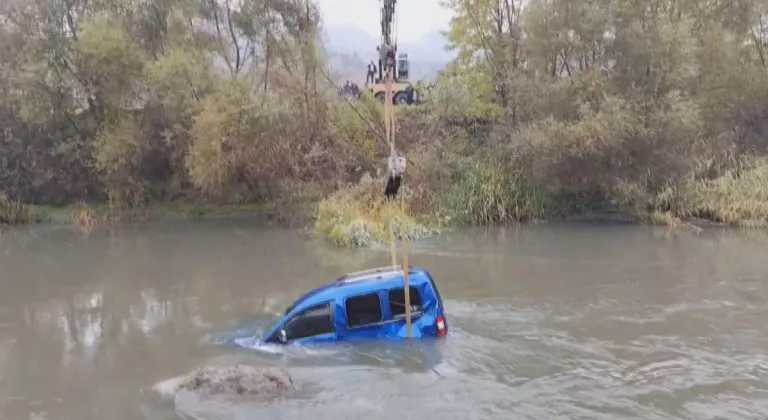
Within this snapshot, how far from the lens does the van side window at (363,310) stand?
1244cm

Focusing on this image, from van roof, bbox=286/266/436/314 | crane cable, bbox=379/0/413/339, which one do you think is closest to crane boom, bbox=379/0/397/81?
crane cable, bbox=379/0/413/339

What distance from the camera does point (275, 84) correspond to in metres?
29.1

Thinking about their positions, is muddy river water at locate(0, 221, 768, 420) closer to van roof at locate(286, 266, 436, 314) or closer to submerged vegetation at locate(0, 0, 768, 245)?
van roof at locate(286, 266, 436, 314)

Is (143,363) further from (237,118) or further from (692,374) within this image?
(237,118)

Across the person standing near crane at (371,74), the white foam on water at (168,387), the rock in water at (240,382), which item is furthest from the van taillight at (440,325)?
the person standing near crane at (371,74)

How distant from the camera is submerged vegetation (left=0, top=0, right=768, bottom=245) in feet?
84.5

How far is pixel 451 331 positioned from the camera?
13.5 meters

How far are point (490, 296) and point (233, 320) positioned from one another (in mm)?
5011

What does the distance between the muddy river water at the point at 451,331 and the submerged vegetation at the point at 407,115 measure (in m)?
3.32

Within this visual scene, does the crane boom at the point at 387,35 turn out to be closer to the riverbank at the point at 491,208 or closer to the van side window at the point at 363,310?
the van side window at the point at 363,310

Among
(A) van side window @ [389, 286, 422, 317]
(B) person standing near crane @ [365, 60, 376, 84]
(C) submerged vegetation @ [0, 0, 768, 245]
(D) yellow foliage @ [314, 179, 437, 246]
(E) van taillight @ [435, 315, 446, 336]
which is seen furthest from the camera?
(B) person standing near crane @ [365, 60, 376, 84]

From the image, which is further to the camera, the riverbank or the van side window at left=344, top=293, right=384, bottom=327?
the riverbank

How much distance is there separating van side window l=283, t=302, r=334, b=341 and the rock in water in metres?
1.51

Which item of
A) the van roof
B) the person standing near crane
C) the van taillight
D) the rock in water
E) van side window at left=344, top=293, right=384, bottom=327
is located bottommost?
the rock in water
